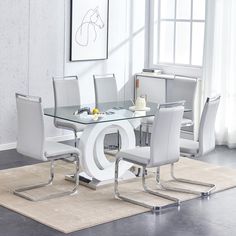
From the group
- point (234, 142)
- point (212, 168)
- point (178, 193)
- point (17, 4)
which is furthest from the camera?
point (234, 142)

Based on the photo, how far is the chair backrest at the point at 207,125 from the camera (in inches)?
245

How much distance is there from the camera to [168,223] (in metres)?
5.48

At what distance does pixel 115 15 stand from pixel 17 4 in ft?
5.36

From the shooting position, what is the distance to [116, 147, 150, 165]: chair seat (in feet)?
19.3

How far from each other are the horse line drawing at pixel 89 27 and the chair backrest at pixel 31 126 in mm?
2674

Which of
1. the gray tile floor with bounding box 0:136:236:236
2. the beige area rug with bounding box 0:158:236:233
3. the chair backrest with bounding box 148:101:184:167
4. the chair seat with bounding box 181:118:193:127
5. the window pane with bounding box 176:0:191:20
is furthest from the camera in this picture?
the window pane with bounding box 176:0:191:20

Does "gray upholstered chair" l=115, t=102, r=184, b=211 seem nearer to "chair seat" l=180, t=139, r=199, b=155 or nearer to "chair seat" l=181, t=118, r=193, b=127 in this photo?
"chair seat" l=180, t=139, r=199, b=155

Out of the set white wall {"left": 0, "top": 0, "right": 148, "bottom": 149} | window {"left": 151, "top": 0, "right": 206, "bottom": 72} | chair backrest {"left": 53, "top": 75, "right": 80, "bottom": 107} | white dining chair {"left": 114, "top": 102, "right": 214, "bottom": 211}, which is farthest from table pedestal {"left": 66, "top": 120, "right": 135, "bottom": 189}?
window {"left": 151, "top": 0, "right": 206, "bottom": 72}

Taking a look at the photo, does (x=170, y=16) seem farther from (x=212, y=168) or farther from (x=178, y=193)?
(x=178, y=193)

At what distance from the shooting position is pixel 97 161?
6547mm

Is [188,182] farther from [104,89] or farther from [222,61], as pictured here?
[222,61]

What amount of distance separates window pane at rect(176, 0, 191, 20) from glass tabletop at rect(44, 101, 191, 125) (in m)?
2.49

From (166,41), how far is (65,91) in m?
2.34

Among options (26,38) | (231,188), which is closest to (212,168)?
(231,188)
